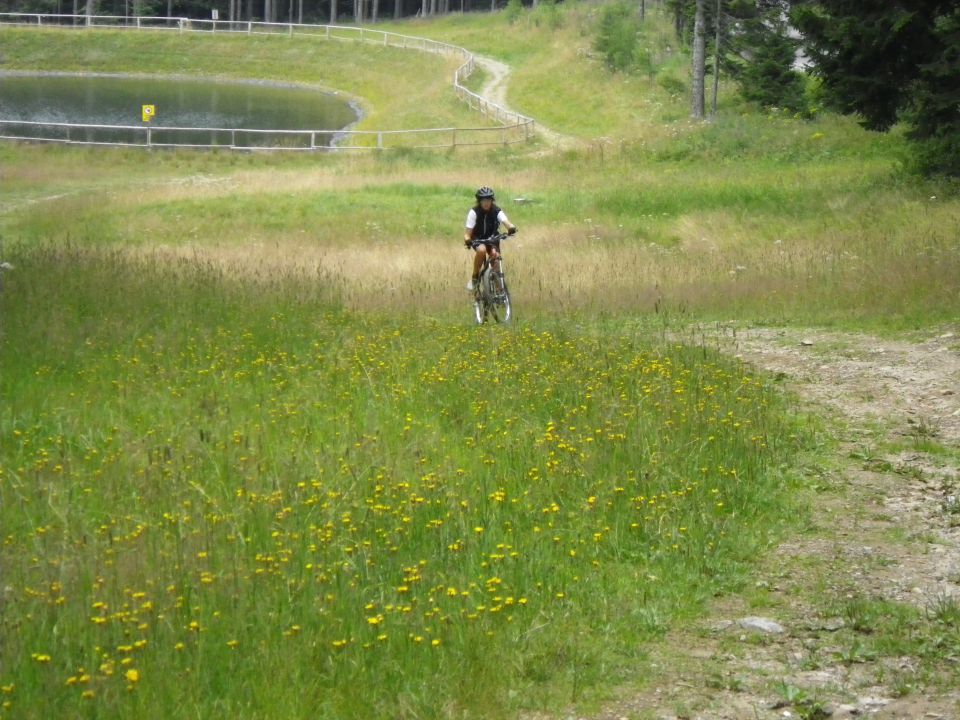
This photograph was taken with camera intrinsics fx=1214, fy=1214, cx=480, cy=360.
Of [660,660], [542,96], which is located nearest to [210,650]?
[660,660]

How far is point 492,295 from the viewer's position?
1570 centimetres

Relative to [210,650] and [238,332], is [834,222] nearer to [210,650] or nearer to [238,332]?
[238,332]

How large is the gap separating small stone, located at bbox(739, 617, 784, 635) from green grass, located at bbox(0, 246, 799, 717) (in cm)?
35

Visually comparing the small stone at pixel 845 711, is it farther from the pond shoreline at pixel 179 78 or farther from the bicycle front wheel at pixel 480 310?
the pond shoreline at pixel 179 78

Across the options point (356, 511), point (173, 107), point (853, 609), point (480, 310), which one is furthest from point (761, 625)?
point (173, 107)

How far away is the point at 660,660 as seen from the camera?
610cm

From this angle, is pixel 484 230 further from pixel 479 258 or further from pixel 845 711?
pixel 845 711

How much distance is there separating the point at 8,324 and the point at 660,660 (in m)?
9.01

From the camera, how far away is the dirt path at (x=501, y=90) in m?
47.9

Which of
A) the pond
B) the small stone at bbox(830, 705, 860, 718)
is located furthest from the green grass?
the pond

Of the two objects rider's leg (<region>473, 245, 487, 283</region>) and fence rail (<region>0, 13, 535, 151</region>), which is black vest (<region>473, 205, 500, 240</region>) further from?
fence rail (<region>0, 13, 535, 151</region>)

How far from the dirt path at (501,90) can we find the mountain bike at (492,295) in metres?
31.2

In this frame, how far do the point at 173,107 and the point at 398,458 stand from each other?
5994 centimetres

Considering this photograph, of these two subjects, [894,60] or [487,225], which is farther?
[894,60]
